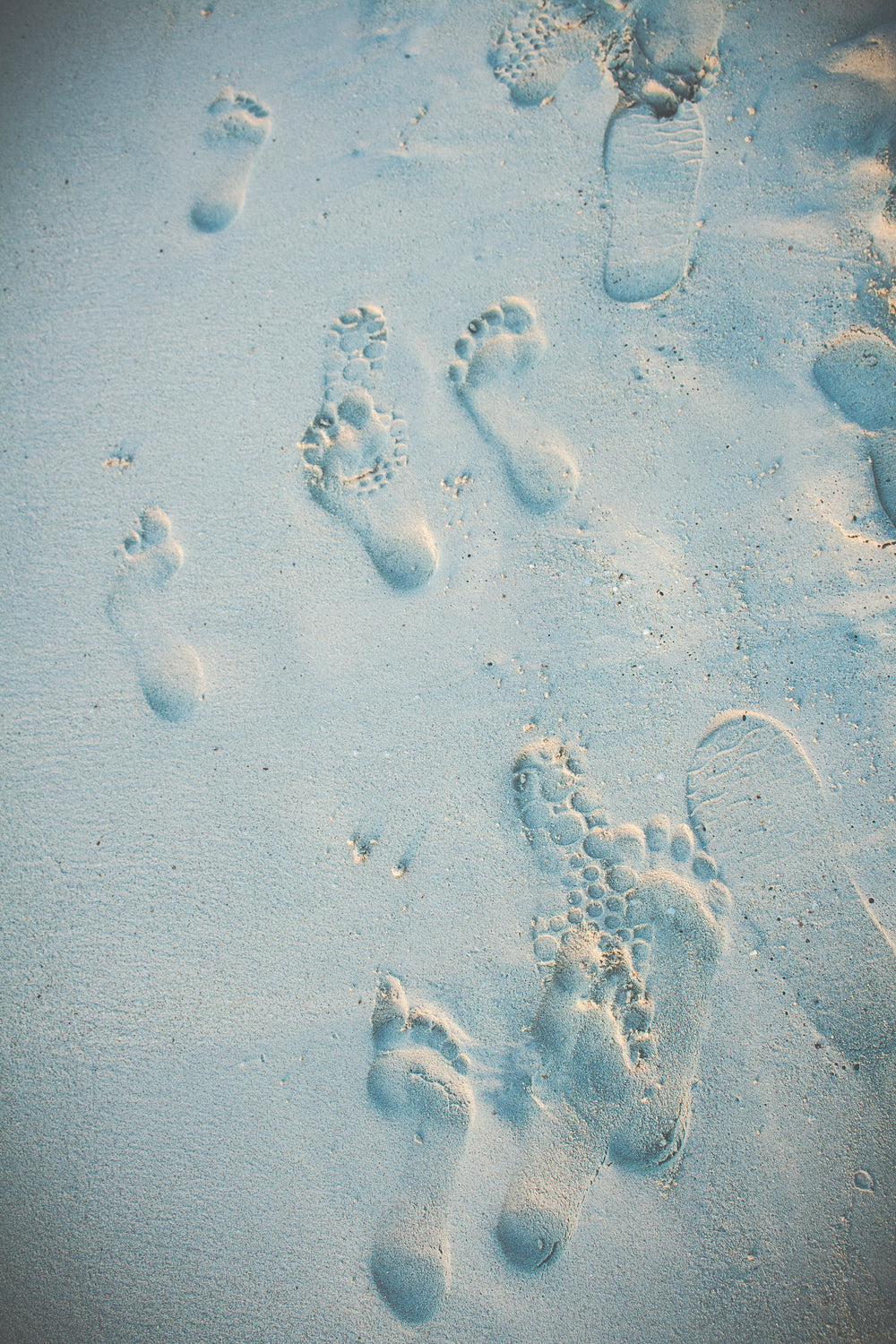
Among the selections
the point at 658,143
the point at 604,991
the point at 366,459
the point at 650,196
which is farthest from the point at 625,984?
the point at 658,143

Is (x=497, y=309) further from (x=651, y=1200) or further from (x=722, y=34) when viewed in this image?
(x=651, y=1200)

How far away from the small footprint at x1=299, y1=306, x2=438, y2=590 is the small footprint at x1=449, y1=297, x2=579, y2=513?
224mm

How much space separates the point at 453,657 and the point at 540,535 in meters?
0.41

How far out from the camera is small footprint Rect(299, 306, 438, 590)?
6.25 feet

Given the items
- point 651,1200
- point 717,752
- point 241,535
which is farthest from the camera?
point 241,535

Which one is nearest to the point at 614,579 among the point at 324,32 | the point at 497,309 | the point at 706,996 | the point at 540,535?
the point at 540,535

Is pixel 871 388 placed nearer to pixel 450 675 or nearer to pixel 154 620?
pixel 450 675

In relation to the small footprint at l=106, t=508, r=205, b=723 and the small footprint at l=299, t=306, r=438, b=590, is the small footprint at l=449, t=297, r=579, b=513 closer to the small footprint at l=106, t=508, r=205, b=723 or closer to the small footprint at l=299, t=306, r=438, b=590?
the small footprint at l=299, t=306, r=438, b=590

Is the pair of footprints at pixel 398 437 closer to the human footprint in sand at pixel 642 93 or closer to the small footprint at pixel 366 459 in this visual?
the small footprint at pixel 366 459

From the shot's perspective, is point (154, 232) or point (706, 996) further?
point (154, 232)

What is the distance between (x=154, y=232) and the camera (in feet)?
6.78

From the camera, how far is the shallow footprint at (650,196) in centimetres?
195

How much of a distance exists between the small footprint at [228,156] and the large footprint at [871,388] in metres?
1.73

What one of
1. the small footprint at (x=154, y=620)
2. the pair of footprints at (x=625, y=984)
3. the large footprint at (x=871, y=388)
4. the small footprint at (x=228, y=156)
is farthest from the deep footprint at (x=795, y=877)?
the small footprint at (x=228, y=156)
